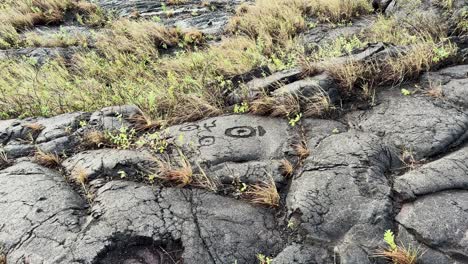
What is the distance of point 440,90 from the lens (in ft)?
15.8

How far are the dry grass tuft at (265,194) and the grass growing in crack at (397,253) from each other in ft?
3.47

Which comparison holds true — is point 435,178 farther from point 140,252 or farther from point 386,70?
point 140,252

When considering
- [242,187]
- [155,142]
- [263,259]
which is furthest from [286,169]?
[155,142]

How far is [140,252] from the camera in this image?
326cm

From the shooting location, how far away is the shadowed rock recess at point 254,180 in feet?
10.6

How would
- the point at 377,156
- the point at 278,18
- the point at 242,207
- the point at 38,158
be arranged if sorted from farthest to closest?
the point at 278,18 → the point at 38,158 → the point at 377,156 → the point at 242,207

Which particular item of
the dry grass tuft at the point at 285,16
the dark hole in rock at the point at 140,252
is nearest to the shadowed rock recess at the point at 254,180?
the dark hole in rock at the point at 140,252

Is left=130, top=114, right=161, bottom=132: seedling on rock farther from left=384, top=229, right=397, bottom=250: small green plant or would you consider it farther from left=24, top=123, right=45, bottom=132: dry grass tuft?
left=384, top=229, right=397, bottom=250: small green plant

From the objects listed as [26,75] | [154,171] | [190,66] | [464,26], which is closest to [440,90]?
[464,26]

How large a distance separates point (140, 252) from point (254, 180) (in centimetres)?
135

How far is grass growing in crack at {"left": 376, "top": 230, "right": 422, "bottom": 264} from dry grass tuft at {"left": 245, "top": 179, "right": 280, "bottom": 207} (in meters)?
1.06

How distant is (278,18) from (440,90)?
5.63 meters

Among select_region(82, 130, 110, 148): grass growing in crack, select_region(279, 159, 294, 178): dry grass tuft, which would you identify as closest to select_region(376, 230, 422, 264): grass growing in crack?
select_region(279, 159, 294, 178): dry grass tuft

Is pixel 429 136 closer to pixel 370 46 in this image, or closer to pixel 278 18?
pixel 370 46
